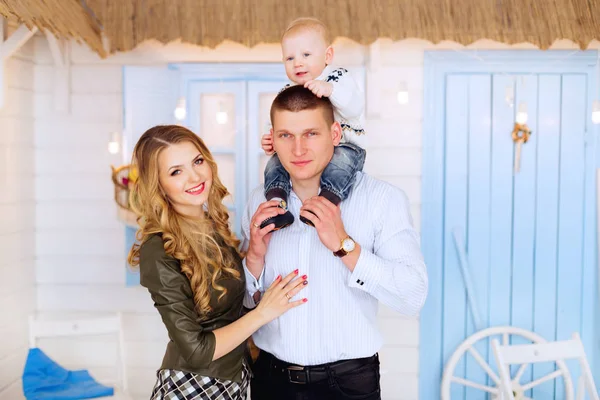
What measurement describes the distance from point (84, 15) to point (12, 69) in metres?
0.57

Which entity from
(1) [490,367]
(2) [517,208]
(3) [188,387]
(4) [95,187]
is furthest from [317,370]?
(4) [95,187]

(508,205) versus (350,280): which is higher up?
(508,205)

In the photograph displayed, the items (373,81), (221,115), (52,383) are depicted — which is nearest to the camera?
(52,383)

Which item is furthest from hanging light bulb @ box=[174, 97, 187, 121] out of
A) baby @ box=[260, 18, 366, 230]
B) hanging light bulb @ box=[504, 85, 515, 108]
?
hanging light bulb @ box=[504, 85, 515, 108]

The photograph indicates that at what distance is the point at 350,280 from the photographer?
2074mm

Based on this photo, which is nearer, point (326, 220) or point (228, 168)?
point (326, 220)

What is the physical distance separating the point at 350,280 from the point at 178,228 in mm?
628

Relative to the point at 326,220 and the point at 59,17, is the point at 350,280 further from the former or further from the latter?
the point at 59,17

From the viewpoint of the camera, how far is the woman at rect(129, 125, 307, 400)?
2.01 m

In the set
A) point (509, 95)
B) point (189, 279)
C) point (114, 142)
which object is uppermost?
point (509, 95)

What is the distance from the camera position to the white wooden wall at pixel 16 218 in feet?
11.0

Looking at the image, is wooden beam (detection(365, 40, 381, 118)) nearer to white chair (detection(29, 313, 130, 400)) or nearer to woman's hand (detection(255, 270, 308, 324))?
woman's hand (detection(255, 270, 308, 324))

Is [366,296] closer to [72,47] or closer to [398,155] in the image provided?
[398,155]

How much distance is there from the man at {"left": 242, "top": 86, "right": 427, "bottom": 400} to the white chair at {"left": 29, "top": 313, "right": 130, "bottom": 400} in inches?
52.3
